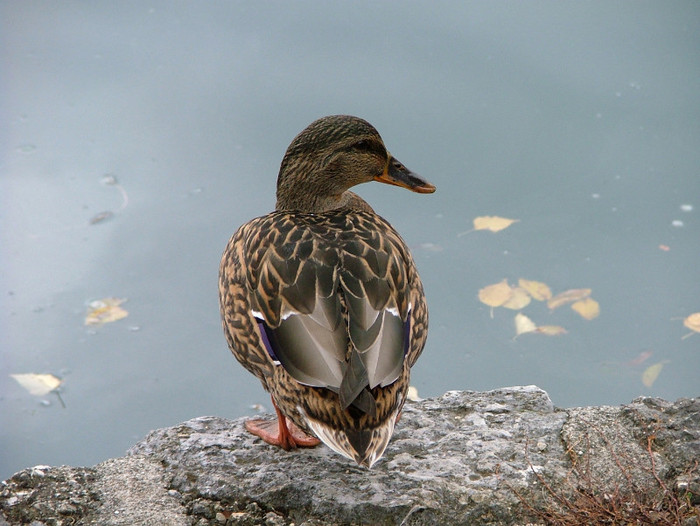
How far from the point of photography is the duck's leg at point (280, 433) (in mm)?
2820

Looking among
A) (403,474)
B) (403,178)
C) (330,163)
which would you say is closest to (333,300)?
(403,474)

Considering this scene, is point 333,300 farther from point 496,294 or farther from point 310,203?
point 496,294

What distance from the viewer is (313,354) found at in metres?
2.29

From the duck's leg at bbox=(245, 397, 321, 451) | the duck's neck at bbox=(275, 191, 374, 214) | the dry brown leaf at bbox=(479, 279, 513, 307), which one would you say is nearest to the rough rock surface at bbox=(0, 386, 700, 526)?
the duck's leg at bbox=(245, 397, 321, 451)

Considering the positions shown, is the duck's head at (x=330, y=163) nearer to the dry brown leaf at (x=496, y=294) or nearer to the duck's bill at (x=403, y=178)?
the duck's bill at (x=403, y=178)

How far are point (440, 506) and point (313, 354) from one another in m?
0.59

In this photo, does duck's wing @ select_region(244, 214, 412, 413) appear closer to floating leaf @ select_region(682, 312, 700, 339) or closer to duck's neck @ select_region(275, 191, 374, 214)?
duck's neck @ select_region(275, 191, 374, 214)

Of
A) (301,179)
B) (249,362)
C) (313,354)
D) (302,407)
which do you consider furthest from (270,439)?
(301,179)

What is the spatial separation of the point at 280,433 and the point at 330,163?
937 mm

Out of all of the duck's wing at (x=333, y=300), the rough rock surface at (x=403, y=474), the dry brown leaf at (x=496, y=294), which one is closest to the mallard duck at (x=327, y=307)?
the duck's wing at (x=333, y=300)

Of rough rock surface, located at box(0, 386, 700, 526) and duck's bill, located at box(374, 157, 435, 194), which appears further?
duck's bill, located at box(374, 157, 435, 194)

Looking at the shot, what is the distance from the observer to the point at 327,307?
2404 millimetres

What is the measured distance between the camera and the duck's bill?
10.7 feet

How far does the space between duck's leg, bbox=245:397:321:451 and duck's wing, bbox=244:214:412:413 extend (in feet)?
1.39
